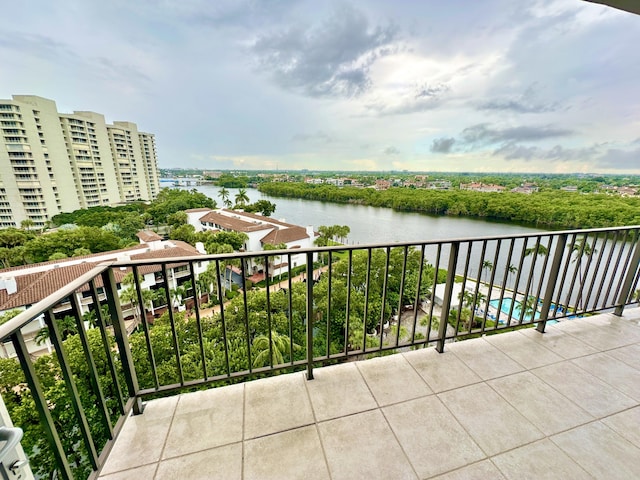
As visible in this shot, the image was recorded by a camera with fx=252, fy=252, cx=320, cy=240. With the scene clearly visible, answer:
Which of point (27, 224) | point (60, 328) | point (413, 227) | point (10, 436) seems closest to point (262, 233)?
point (413, 227)

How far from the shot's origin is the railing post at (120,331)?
1352 mm

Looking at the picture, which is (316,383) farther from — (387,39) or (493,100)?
(493,100)

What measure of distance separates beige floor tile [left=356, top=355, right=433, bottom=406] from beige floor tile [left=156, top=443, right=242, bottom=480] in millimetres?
911

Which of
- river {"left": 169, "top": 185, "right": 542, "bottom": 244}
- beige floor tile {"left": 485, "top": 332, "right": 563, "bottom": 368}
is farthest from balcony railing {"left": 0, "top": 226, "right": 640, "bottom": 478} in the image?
river {"left": 169, "top": 185, "right": 542, "bottom": 244}

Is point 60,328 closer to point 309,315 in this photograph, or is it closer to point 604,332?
point 309,315

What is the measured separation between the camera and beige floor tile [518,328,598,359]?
215 cm

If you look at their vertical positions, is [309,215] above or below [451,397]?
below

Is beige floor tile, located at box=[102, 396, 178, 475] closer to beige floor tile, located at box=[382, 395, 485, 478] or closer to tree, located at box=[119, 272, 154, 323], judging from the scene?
tree, located at box=[119, 272, 154, 323]

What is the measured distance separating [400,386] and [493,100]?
5025 cm

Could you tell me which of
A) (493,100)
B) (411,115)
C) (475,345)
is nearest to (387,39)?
(475,345)

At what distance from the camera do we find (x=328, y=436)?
1.45 metres

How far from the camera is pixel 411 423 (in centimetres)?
153

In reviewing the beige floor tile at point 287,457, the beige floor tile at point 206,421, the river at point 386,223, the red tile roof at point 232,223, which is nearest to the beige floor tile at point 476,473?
the beige floor tile at point 287,457

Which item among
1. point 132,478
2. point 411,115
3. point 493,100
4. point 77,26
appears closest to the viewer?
point 132,478
